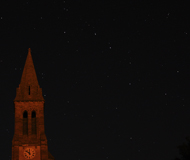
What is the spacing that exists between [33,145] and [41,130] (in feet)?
6.85

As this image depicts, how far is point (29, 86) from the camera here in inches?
2218

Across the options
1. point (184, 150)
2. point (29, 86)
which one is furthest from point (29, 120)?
point (184, 150)

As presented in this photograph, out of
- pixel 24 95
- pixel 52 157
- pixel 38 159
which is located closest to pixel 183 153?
pixel 38 159

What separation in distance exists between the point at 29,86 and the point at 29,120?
4.36 meters

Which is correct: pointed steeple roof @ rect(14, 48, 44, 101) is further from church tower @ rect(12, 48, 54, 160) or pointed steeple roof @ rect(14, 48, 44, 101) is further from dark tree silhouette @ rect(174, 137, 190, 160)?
dark tree silhouette @ rect(174, 137, 190, 160)

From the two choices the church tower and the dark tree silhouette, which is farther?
the church tower

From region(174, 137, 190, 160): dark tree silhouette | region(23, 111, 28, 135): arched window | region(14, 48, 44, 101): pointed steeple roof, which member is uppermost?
region(14, 48, 44, 101): pointed steeple roof

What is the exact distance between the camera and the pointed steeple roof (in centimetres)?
5558

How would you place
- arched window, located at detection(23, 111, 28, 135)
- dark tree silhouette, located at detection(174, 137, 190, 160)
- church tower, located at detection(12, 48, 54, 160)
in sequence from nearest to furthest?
1. dark tree silhouette, located at detection(174, 137, 190, 160)
2. church tower, located at detection(12, 48, 54, 160)
3. arched window, located at detection(23, 111, 28, 135)

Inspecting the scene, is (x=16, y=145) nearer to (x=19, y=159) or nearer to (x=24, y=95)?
(x=19, y=159)

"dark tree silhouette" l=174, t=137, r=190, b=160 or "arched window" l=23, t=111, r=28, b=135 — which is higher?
"arched window" l=23, t=111, r=28, b=135

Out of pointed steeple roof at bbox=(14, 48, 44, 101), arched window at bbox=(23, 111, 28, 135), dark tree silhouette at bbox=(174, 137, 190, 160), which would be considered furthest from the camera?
pointed steeple roof at bbox=(14, 48, 44, 101)

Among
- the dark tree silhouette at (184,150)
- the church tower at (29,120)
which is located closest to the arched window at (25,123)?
the church tower at (29,120)

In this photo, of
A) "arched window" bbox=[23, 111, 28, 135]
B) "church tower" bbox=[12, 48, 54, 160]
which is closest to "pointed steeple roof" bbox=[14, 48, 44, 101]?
"church tower" bbox=[12, 48, 54, 160]
